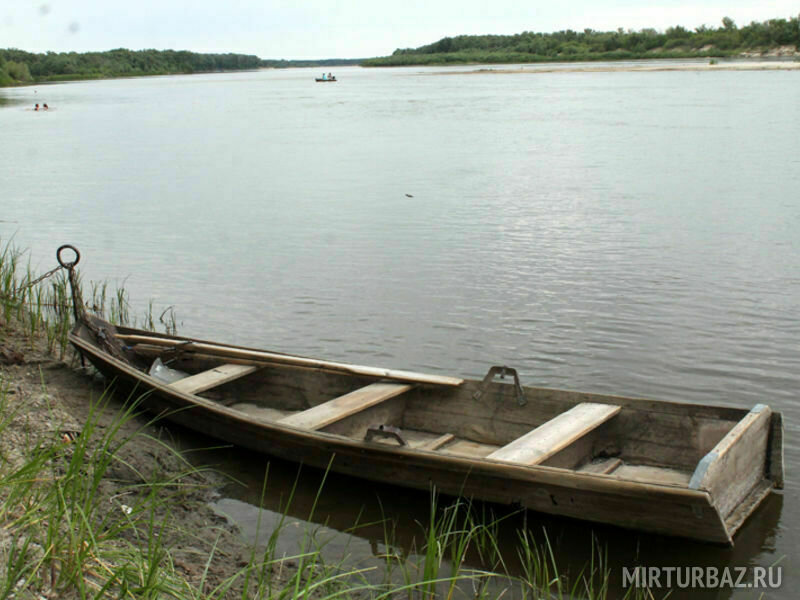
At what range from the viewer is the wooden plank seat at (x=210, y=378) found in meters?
6.59

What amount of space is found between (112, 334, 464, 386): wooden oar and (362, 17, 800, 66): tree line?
3587 inches

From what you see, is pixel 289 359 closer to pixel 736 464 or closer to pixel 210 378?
pixel 210 378

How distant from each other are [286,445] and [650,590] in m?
2.50

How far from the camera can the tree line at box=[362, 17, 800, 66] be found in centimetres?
8794

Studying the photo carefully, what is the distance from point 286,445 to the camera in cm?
584

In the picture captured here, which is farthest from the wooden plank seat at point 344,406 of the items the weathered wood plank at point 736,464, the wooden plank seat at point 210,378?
the weathered wood plank at point 736,464

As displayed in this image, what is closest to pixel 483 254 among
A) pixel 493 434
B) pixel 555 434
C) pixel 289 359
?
pixel 289 359

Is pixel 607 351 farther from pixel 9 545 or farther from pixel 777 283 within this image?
pixel 9 545

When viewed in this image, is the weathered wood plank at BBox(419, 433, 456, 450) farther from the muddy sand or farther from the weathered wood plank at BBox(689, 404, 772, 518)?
the weathered wood plank at BBox(689, 404, 772, 518)

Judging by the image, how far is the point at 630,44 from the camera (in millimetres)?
101875

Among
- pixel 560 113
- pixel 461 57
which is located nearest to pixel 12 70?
pixel 461 57

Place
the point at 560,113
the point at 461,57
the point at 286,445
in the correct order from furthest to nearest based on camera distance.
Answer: the point at 461,57 < the point at 560,113 < the point at 286,445

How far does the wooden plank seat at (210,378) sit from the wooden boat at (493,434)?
0.01 metres

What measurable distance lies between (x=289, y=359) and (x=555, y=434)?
7.92 feet
